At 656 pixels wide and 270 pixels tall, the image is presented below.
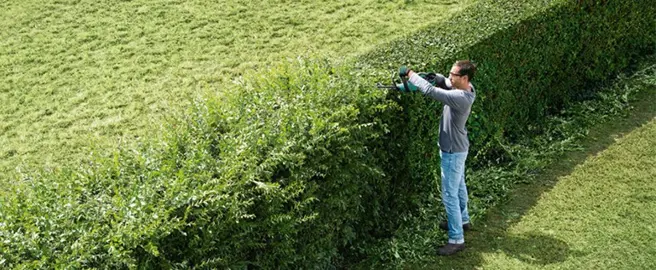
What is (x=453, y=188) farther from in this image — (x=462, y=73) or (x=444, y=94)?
(x=462, y=73)

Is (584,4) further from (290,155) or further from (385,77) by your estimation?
(290,155)

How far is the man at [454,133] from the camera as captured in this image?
280 inches

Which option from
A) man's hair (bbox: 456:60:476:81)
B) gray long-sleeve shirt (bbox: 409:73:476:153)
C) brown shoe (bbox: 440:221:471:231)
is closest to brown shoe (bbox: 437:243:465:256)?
brown shoe (bbox: 440:221:471:231)

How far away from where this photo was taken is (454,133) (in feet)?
23.9

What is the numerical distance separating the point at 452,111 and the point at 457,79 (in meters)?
0.32

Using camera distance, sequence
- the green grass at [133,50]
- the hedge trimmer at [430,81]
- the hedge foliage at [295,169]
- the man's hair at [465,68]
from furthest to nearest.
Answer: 1. the green grass at [133,50]
2. the hedge trimmer at [430,81]
3. the man's hair at [465,68]
4. the hedge foliage at [295,169]

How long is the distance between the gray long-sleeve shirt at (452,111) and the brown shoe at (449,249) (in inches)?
39.8

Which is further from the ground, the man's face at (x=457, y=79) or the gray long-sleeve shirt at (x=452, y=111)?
the man's face at (x=457, y=79)

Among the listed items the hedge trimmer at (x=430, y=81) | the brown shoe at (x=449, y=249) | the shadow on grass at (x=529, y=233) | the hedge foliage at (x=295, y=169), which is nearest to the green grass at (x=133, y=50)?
the hedge foliage at (x=295, y=169)

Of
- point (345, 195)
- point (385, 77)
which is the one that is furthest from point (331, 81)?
point (345, 195)

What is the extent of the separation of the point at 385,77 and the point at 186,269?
320 centimetres

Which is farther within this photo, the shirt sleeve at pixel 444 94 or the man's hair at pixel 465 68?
the man's hair at pixel 465 68

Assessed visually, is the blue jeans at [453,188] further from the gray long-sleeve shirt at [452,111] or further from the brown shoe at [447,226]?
the brown shoe at [447,226]

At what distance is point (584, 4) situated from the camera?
34.4ft
